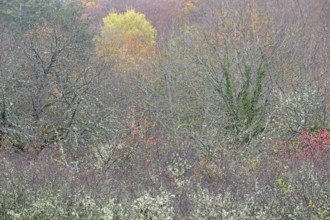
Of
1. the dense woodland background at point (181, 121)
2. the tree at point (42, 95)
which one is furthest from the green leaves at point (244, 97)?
the tree at point (42, 95)

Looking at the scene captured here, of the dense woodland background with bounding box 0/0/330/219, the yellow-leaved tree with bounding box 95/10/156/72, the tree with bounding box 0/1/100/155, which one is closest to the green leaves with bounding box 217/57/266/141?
the dense woodland background with bounding box 0/0/330/219

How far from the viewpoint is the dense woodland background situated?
23.9 ft

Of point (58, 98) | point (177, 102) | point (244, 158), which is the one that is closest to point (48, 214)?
point (244, 158)

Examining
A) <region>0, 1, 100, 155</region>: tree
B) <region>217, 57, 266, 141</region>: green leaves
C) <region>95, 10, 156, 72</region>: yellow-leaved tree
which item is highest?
<region>95, 10, 156, 72</region>: yellow-leaved tree

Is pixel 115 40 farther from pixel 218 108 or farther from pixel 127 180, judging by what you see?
pixel 127 180

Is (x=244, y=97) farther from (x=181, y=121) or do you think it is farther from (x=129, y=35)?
(x=129, y=35)

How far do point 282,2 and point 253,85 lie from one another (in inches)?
141

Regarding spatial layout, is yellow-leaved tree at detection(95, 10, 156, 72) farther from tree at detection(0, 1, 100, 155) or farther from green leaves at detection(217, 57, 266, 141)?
tree at detection(0, 1, 100, 155)

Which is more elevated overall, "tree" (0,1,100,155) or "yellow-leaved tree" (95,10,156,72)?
"yellow-leaved tree" (95,10,156,72)

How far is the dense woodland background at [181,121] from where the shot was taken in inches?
287

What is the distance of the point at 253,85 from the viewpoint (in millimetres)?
17391

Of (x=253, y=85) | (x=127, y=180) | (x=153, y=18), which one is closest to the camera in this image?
(x=127, y=180)

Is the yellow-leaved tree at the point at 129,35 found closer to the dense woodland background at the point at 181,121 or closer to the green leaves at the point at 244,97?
the dense woodland background at the point at 181,121

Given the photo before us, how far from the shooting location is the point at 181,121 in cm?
1809
